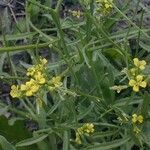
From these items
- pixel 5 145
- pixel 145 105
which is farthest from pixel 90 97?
pixel 5 145

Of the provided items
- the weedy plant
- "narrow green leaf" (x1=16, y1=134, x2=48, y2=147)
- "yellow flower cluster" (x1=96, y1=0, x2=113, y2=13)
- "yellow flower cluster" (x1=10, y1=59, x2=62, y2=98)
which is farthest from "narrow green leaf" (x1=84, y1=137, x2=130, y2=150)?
"yellow flower cluster" (x1=96, y1=0, x2=113, y2=13)

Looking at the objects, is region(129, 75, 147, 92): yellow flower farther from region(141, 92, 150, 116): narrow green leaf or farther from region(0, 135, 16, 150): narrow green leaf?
region(0, 135, 16, 150): narrow green leaf

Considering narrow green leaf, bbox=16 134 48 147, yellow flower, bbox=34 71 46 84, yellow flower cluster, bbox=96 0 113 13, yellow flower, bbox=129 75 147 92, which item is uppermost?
yellow flower cluster, bbox=96 0 113 13

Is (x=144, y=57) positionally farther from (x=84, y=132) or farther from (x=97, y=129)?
(x=84, y=132)

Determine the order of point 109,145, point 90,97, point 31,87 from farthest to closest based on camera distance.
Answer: point 109,145, point 90,97, point 31,87

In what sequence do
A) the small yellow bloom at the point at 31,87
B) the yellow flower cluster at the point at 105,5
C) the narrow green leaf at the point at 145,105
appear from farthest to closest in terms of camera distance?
the yellow flower cluster at the point at 105,5 < the narrow green leaf at the point at 145,105 < the small yellow bloom at the point at 31,87

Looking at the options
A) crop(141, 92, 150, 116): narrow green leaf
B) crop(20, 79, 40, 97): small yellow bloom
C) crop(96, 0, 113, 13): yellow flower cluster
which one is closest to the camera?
crop(20, 79, 40, 97): small yellow bloom

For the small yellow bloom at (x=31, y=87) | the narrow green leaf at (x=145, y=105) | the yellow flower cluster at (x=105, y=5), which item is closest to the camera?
the small yellow bloom at (x=31, y=87)

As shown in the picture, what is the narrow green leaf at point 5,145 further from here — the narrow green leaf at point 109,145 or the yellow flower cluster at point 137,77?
the yellow flower cluster at point 137,77

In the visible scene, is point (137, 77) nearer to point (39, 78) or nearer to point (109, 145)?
point (39, 78)

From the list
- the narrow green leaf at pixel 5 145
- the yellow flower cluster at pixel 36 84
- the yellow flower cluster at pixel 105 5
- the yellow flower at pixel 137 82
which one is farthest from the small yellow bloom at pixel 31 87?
the yellow flower cluster at pixel 105 5
